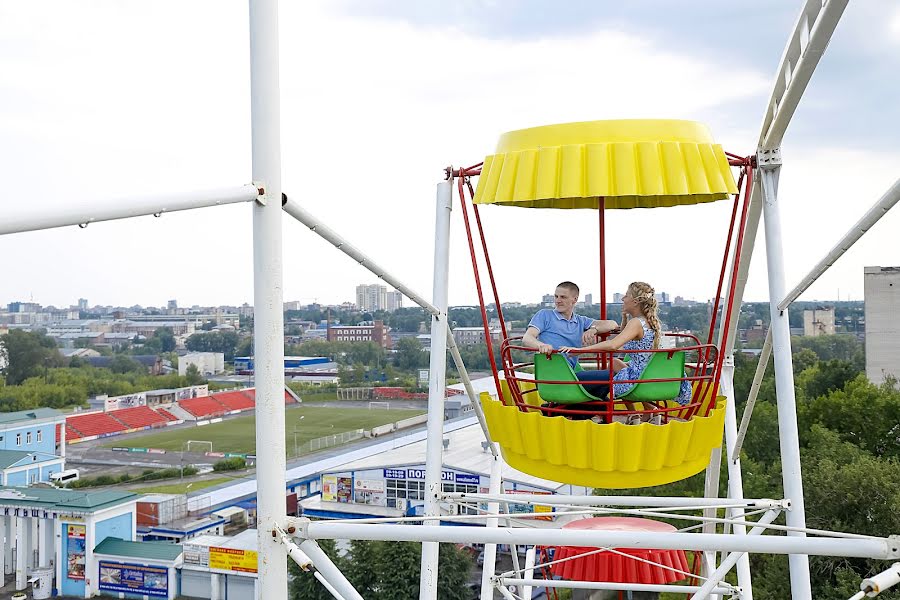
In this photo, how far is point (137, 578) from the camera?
109 feet

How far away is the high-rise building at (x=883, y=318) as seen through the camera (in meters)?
37.9

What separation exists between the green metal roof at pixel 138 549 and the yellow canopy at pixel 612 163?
3185 centimetres

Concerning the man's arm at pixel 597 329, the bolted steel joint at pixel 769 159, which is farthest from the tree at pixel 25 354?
the bolted steel joint at pixel 769 159

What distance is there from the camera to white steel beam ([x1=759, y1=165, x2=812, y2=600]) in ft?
19.1

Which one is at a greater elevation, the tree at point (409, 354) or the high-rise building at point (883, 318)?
the high-rise building at point (883, 318)

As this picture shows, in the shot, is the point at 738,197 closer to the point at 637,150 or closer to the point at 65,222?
the point at 637,150

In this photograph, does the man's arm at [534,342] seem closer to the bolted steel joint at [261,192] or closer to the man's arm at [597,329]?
the man's arm at [597,329]

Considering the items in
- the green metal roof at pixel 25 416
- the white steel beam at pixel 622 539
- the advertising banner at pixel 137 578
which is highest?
the white steel beam at pixel 622 539

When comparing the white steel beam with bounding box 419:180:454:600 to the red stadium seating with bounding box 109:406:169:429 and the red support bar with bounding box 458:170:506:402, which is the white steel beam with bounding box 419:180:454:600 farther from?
the red stadium seating with bounding box 109:406:169:429

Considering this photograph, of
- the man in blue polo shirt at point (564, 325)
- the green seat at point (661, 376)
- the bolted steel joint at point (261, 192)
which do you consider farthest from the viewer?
the man in blue polo shirt at point (564, 325)

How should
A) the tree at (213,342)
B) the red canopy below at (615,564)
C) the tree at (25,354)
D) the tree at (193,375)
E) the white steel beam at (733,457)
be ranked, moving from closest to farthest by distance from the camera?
1. the white steel beam at (733,457)
2. the red canopy below at (615,564)
3. the tree at (25,354)
4. the tree at (193,375)
5. the tree at (213,342)

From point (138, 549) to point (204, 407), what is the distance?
51.0m

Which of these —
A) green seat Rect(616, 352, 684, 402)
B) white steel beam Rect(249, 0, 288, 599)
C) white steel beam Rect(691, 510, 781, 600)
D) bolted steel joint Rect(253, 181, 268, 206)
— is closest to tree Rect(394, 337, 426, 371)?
white steel beam Rect(691, 510, 781, 600)

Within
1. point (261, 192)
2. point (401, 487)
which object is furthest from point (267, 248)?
point (401, 487)
